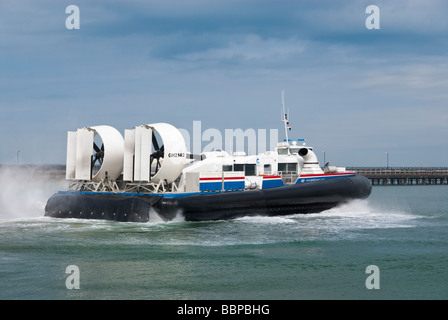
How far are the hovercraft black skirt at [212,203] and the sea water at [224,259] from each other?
0.41 metres

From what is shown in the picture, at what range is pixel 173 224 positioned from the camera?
1742 cm

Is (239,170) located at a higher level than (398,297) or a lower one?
higher

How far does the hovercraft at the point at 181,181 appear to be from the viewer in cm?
1819

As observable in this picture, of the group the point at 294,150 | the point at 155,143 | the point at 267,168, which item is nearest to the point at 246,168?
the point at 267,168

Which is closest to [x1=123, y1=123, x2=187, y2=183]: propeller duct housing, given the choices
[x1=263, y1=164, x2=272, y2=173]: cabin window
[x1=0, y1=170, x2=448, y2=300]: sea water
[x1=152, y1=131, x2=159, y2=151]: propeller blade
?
[x1=152, y1=131, x2=159, y2=151]: propeller blade

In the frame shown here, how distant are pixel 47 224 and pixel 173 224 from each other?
4256 millimetres

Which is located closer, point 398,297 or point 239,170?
point 398,297

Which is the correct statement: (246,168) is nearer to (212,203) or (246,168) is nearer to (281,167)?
(281,167)

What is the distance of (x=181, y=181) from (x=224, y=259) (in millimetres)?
7454

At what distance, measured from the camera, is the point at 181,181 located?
19375 millimetres

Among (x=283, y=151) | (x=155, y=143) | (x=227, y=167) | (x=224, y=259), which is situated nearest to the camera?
(x=224, y=259)
